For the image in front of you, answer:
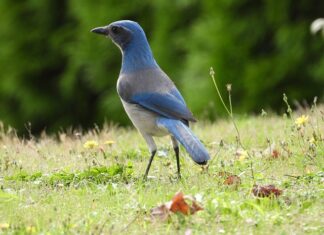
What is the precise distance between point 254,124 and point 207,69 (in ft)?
9.77

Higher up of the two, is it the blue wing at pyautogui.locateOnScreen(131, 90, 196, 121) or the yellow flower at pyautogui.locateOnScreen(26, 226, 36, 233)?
the blue wing at pyautogui.locateOnScreen(131, 90, 196, 121)

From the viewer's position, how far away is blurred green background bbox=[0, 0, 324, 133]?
11336mm

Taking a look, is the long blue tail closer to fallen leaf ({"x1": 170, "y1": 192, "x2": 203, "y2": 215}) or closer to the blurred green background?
fallen leaf ({"x1": 170, "y1": 192, "x2": 203, "y2": 215})

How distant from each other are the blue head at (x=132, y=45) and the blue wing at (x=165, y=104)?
45cm

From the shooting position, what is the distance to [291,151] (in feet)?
21.7

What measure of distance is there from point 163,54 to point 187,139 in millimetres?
6726

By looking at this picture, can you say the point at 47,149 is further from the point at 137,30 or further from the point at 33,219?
the point at 33,219

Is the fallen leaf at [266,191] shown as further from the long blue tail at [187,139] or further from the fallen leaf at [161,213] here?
the fallen leaf at [161,213]

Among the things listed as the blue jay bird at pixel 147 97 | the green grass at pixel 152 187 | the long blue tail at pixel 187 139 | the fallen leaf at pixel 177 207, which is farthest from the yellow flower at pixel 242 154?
the fallen leaf at pixel 177 207

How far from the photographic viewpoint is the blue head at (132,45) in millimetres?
6938

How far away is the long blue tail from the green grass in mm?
200

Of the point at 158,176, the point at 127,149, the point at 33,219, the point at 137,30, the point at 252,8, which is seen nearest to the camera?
the point at 33,219

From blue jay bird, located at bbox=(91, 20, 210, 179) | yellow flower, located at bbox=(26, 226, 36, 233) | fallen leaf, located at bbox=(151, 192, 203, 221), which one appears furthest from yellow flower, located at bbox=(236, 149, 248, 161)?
yellow flower, located at bbox=(26, 226, 36, 233)

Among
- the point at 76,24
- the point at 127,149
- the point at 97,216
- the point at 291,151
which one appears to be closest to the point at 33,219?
the point at 97,216
